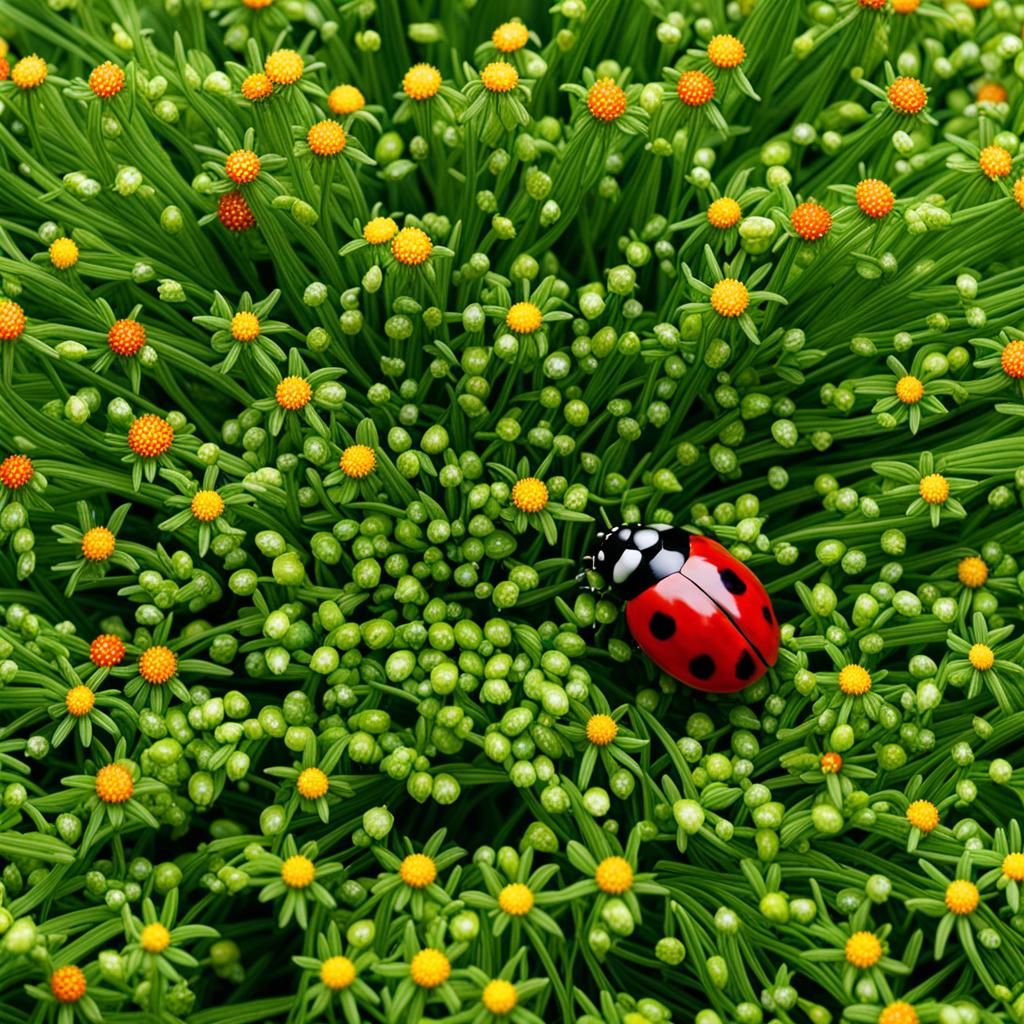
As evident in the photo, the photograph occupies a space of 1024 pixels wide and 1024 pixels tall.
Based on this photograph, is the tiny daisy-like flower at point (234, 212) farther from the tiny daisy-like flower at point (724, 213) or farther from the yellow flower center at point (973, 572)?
the yellow flower center at point (973, 572)

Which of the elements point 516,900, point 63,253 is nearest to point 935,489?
point 516,900

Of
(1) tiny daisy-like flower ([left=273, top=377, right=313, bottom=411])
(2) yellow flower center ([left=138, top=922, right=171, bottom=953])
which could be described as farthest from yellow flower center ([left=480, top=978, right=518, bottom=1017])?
(1) tiny daisy-like flower ([left=273, top=377, right=313, bottom=411])

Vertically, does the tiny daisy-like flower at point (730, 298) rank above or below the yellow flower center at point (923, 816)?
above

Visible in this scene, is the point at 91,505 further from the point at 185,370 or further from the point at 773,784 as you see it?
the point at 773,784

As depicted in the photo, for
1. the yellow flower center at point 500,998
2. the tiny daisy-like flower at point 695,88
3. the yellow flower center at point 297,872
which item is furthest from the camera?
the tiny daisy-like flower at point 695,88

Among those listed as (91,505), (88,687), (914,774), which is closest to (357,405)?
(91,505)

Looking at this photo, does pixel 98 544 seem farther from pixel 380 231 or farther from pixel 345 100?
pixel 345 100

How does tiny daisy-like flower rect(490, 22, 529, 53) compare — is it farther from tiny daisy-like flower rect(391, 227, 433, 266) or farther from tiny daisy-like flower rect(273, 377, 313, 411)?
tiny daisy-like flower rect(273, 377, 313, 411)

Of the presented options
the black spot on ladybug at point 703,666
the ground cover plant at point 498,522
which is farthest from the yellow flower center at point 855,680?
the black spot on ladybug at point 703,666
